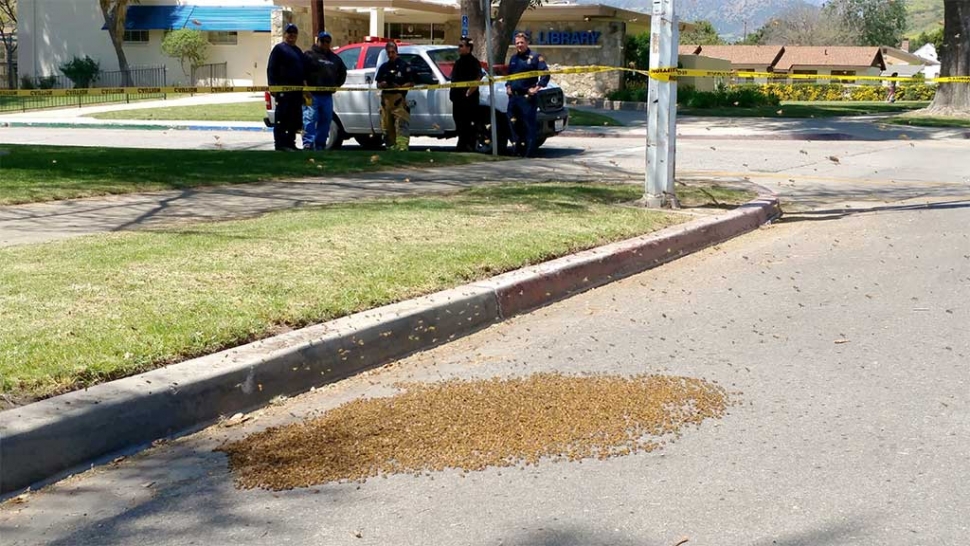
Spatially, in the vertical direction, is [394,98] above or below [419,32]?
below

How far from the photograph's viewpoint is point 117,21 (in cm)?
4709

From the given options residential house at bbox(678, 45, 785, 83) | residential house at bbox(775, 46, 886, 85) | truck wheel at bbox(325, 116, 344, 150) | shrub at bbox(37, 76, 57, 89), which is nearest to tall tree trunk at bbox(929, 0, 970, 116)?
truck wheel at bbox(325, 116, 344, 150)

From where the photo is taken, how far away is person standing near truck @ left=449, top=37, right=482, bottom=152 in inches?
687

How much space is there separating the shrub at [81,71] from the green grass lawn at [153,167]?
3603 centimetres

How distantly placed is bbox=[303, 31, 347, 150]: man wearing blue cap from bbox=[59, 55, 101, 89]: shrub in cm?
3480

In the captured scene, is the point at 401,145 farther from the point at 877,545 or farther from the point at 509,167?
the point at 877,545

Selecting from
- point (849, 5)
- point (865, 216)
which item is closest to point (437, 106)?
point (865, 216)

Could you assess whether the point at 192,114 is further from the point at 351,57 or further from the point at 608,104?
the point at 608,104

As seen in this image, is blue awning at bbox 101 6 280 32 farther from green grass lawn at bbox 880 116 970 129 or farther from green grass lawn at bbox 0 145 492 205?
green grass lawn at bbox 0 145 492 205

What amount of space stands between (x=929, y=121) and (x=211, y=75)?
31.2 meters

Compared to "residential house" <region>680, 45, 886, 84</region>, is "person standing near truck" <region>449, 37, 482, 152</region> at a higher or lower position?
lower

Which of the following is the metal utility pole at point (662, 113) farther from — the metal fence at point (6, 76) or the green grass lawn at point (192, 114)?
the metal fence at point (6, 76)

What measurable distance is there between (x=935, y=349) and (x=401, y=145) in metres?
12.3

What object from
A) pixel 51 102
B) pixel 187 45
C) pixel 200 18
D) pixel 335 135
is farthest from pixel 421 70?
pixel 200 18
